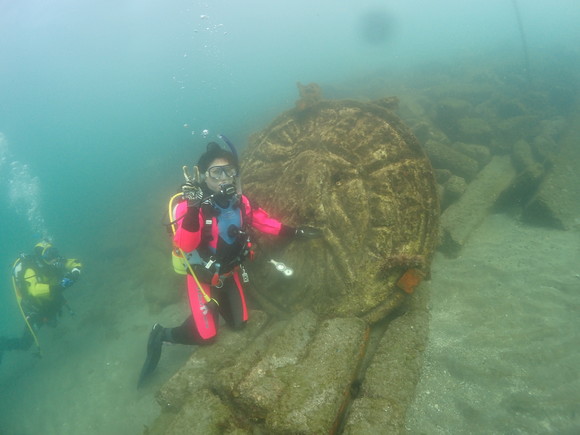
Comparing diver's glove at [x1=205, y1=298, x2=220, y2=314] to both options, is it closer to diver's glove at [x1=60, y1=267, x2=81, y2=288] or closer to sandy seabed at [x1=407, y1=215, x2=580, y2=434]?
sandy seabed at [x1=407, y1=215, x2=580, y2=434]

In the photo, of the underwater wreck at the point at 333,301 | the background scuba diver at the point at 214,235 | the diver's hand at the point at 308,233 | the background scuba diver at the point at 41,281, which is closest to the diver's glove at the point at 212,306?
the background scuba diver at the point at 214,235

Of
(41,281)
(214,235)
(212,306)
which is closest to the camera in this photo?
(214,235)

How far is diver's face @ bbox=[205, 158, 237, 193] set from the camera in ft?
14.5

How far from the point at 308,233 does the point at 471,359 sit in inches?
100

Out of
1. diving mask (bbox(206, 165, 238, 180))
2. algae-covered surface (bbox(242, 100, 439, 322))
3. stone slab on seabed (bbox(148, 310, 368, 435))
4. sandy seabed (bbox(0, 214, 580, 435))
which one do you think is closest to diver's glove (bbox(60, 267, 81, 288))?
sandy seabed (bbox(0, 214, 580, 435))

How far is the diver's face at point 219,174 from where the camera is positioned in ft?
14.5

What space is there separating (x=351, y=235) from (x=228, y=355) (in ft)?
8.27

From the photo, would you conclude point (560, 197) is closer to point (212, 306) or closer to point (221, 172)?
point (221, 172)

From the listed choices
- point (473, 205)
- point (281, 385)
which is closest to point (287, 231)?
point (281, 385)

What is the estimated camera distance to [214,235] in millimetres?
4594

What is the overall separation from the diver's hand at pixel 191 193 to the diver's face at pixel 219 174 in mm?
438

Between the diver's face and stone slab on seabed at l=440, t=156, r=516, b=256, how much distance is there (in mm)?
4040

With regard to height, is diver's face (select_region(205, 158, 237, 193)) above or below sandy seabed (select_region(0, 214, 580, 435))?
above

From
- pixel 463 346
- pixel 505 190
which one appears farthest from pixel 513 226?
pixel 463 346
